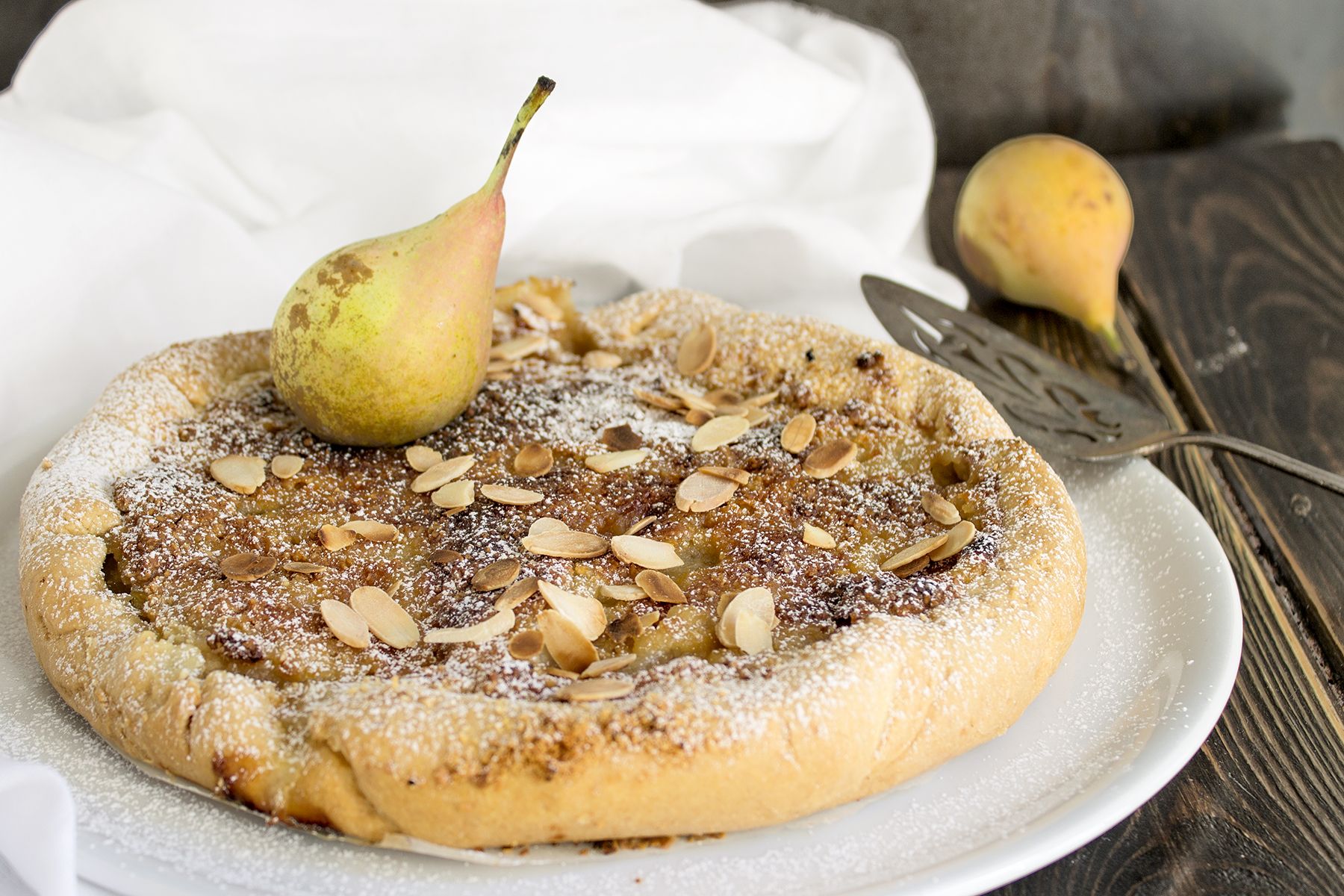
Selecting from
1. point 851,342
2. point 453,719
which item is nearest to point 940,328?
point 851,342

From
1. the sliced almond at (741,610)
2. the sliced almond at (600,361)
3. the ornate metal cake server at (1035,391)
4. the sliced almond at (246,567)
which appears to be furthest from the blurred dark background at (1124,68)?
the sliced almond at (246,567)

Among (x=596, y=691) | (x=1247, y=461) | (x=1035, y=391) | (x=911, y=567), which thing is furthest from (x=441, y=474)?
(x=1247, y=461)

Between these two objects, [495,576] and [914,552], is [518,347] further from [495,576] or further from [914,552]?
[914,552]

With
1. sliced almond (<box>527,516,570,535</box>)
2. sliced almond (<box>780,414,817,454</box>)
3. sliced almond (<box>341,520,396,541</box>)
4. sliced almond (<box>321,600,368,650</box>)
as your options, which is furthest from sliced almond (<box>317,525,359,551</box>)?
sliced almond (<box>780,414,817,454</box>)

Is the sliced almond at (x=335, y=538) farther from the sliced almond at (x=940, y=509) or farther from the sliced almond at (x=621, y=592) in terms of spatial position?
the sliced almond at (x=940, y=509)

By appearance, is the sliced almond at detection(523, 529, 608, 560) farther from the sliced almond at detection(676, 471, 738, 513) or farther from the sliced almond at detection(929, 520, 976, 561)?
the sliced almond at detection(929, 520, 976, 561)

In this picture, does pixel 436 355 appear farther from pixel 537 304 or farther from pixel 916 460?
pixel 916 460
